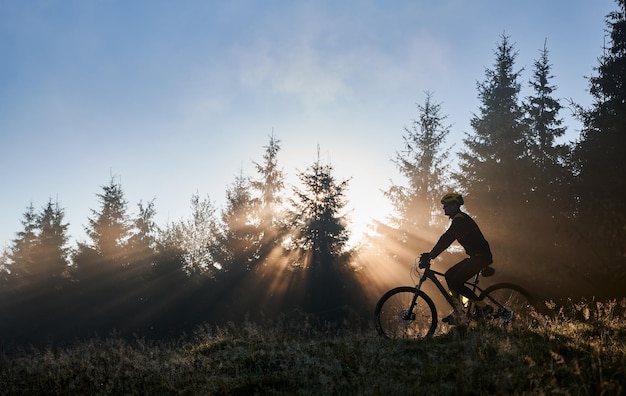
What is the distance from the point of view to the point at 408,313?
789 cm

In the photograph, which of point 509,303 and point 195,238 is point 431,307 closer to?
point 509,303

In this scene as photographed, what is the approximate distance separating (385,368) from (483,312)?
111 inches

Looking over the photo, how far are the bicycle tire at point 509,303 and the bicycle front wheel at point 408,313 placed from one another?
40.2 inches

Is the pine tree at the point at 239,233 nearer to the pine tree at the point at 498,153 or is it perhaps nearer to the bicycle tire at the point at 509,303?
the pine tree at the point at 498,153

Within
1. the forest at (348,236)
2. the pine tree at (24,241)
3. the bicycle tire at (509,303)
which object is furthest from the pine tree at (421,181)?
the pine tree at (24,241)

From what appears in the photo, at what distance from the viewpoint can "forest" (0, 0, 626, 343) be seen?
16.0 m

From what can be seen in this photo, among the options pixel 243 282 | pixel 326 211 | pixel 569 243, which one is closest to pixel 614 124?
pixel 569 243

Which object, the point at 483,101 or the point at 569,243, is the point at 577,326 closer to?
the point at 569,243

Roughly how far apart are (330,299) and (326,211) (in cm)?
538

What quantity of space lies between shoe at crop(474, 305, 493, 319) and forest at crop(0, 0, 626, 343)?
913cm

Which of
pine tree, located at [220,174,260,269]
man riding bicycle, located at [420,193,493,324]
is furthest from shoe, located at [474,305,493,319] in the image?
pine tree, located at [220,174,260,269]

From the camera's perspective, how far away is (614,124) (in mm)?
14992

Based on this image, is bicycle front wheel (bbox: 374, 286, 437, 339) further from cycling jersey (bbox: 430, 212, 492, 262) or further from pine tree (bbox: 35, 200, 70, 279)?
pine tree (bbox: 35, 200, 70, 279)

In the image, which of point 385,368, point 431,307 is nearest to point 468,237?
→ point 431,307
